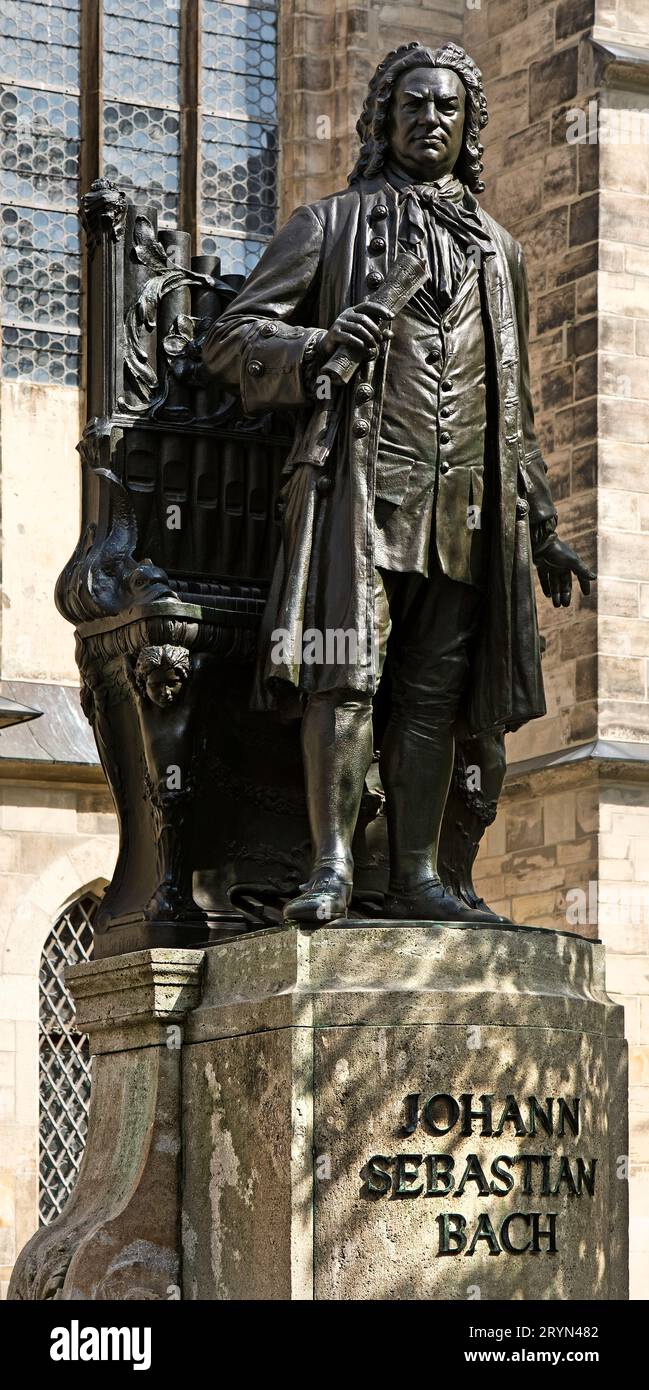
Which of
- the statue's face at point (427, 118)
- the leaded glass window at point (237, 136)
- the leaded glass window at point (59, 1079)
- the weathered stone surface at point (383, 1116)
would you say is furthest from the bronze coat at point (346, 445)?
→ the leaded glass window at point (237, 136)

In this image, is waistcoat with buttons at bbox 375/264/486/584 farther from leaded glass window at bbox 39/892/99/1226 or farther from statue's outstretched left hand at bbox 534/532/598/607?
leaded glass window at bbox 39/892/99/1226

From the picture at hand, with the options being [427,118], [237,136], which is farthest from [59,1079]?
[427,118]

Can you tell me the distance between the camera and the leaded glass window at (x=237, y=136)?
1728 centimetres

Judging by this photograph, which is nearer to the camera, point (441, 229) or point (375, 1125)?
point (375, 1125)

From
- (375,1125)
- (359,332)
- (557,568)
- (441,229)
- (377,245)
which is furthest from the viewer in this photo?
(557,568)

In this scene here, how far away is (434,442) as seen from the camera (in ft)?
21.2

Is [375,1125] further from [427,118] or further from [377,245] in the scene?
[427,118]

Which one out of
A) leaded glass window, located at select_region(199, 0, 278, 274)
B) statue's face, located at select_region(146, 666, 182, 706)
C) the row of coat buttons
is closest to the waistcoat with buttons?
the row of coat buttons

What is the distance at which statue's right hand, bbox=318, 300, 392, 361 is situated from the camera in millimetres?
6270

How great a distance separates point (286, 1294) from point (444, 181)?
2810 mm

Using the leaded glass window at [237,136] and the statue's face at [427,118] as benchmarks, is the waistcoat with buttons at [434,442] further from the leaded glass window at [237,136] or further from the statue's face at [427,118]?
the leaded glass window at [237,136]

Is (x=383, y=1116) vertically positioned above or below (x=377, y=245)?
below

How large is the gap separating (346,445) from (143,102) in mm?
11349

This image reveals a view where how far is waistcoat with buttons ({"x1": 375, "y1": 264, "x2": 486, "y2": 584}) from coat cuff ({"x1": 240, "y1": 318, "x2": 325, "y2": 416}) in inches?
8.6
